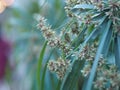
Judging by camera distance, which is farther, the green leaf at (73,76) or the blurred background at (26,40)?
the blurred background at (26,40)

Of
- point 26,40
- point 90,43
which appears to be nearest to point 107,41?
point 90,43

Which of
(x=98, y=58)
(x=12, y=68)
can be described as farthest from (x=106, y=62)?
(x=12, y=68)

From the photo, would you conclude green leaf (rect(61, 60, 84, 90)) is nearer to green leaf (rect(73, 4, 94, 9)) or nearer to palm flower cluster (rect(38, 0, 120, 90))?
palm flower cluster (rect(38, 0, 120, 90))

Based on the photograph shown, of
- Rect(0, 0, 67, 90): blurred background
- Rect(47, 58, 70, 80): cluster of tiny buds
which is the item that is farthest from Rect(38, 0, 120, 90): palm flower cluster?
Rect(0, 0, 67, 90): blurred background

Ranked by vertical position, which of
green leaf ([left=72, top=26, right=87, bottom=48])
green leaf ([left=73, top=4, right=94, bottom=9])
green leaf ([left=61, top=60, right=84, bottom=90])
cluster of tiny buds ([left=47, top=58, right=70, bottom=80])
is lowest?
green leaf ([left=61, top=60, right=84, bottom=90])

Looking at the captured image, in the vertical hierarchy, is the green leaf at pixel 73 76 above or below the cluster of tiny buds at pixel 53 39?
below

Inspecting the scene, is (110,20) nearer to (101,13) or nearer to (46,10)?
(101,13)

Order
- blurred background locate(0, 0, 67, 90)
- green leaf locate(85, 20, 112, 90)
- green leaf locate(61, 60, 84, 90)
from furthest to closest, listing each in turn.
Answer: blurred background locate(0, 0, 67, 90), green leaf locate(61, 60, 84, 90), green leaf locate(85, 20, 112, 90)

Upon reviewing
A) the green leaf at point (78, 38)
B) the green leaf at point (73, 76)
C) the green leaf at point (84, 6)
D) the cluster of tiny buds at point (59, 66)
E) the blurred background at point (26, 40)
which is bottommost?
the green leaf at point (73, 76)

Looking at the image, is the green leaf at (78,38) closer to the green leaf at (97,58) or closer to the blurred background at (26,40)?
the green leaf at (97,58)

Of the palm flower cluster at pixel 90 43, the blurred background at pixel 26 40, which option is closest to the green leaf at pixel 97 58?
the palm flower cluster at pixel 90 43

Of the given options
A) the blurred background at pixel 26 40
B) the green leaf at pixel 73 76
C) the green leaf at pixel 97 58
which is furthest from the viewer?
the blurred background at pixel 26 40
